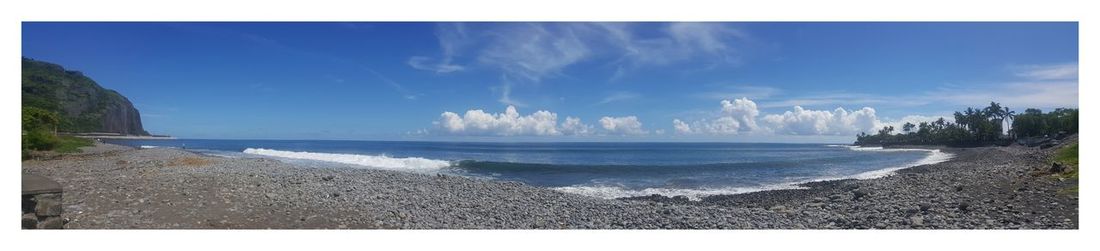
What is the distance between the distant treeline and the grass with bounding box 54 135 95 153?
20.6 metres

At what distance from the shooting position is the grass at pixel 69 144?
1376 centimetres

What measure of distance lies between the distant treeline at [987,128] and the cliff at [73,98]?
1759cm

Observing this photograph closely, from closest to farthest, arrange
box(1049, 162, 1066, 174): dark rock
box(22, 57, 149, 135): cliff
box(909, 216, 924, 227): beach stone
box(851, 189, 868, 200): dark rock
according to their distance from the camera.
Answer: box(909, 216, 924, 227): beach stone, box(1049, 162, 1066, 174): dark rock, box(22, 57, 149, 135): cliff, box(851, 189, 868, 200): dark rock

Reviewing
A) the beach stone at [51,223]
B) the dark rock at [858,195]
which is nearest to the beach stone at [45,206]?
the beach stone at [51,223]

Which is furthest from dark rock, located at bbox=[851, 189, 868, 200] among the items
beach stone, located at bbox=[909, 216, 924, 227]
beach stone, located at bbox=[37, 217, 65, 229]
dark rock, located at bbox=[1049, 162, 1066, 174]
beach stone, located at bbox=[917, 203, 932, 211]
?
beach stone, located at bbox=[37, 217, 65, 229]

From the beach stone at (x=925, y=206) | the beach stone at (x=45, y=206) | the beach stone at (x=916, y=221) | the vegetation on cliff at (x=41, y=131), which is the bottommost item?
the beach stone at (x=916, y=221)

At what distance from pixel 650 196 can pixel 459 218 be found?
597 cm

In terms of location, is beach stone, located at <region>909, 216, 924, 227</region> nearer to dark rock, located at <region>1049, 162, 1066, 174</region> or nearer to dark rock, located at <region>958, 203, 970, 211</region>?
dark rock, located at <region>958, 203, 970, 211</region>

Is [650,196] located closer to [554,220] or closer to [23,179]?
[554,220]

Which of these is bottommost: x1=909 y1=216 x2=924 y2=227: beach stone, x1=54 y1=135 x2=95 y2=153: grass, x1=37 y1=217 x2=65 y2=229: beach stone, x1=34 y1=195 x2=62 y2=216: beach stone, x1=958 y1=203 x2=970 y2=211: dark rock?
x1=909 y1=216 x2=924 y2=227: beach stone

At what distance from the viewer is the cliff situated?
9932mm

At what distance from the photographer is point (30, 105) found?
10719mm

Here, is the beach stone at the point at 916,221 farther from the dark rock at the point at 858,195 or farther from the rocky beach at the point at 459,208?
the dark rock at the point at 858,195

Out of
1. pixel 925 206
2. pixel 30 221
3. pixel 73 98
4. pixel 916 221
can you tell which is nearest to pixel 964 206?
pixel 925 206
